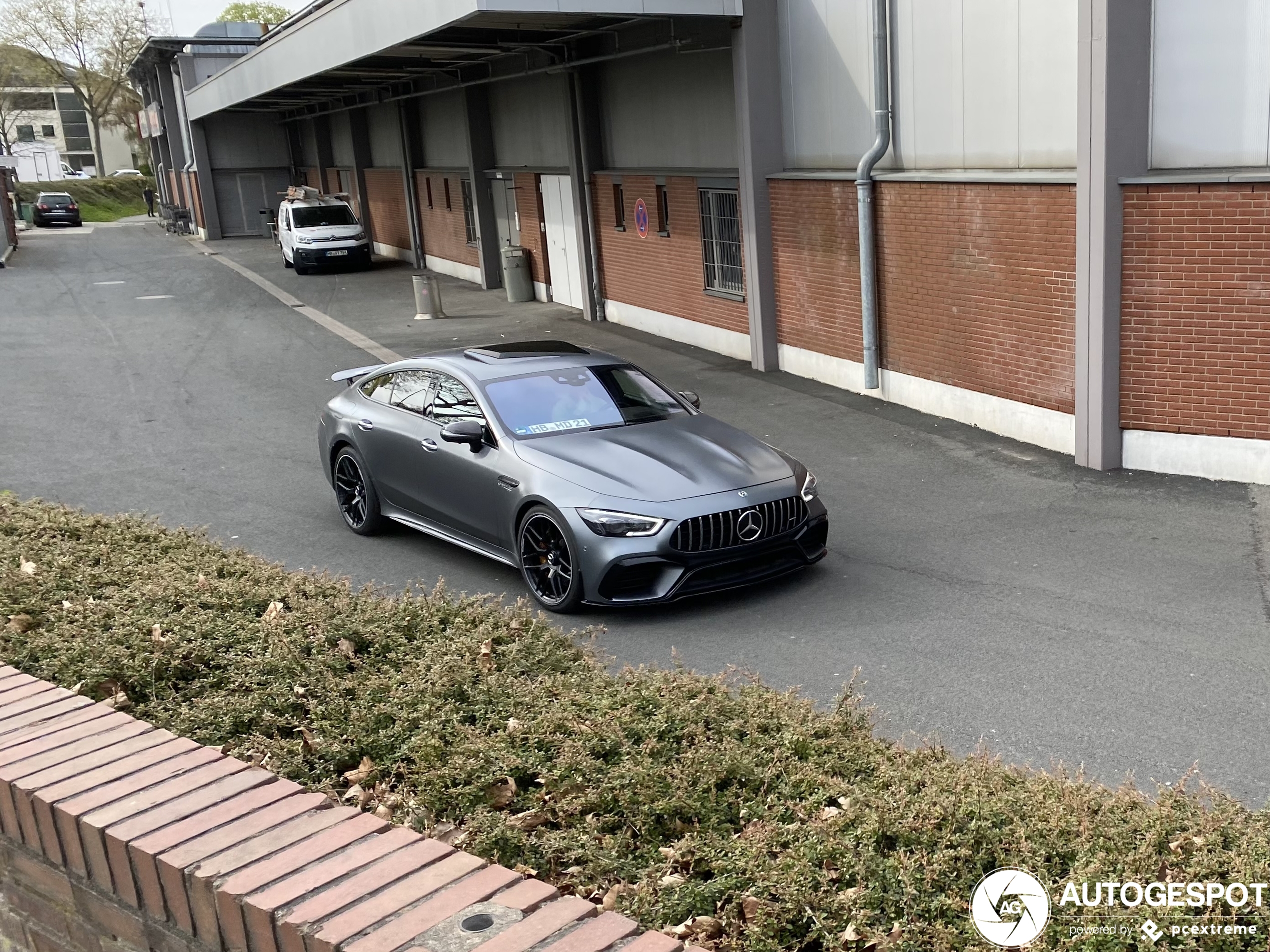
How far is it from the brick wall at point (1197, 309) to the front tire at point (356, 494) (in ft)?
21.7

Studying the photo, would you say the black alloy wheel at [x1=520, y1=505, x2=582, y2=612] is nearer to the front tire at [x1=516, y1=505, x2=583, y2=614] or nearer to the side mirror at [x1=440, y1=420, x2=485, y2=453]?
the front tire at [x1=516, y1=505, x2=583, y2=614]

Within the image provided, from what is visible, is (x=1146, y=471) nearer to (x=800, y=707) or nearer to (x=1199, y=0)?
(x=1199, y=0)

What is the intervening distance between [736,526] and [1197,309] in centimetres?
500

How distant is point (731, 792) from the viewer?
398 cm

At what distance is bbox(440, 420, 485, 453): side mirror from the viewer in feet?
28.8

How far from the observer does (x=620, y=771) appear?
3.98 m

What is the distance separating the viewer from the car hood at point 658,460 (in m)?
8.09

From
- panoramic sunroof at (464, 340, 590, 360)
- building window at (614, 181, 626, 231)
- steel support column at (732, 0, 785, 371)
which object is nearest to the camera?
panoramic sunroof at (464, 340, 590, 360)

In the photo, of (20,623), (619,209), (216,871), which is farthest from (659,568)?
(619,209)

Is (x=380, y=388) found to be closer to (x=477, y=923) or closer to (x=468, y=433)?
(x=468, y=433)

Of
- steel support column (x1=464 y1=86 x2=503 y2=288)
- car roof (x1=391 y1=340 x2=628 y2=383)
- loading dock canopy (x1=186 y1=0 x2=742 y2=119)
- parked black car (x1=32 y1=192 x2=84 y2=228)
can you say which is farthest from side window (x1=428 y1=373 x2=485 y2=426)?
parked black car (x1=32 y1=192 x2=84 y2=228)

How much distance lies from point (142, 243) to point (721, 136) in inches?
1512

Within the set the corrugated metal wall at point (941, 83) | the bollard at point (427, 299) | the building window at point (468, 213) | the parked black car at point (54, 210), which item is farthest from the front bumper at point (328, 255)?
the parked black car at point (54, 210)

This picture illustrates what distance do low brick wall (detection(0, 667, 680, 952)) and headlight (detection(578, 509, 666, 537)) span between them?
14.1ft
